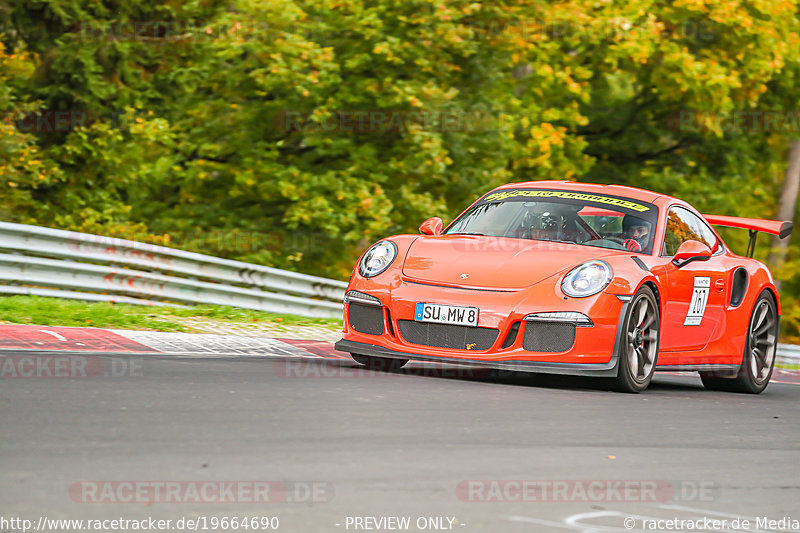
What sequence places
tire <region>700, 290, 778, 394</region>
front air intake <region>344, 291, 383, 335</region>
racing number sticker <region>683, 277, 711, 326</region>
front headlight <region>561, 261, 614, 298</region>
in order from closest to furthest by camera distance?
front headlight <region>561, 261, 614, 298</region> < front air intake <region>344, 291, 383, 335</region> < racing number sticker <region>683, 277, 711, 326</region> < tire <region>700, 290, 778, 394</region>

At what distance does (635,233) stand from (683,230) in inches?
27.8

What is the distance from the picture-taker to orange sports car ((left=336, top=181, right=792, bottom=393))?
25.9ft

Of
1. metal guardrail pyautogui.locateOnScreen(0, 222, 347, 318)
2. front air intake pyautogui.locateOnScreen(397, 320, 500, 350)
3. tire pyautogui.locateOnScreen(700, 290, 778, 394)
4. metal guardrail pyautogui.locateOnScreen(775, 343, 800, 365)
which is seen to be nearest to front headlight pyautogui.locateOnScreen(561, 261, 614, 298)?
front air intake pyautogui.locateOnScreen(397, 320, 500, 350)

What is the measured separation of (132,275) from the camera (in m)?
13.5

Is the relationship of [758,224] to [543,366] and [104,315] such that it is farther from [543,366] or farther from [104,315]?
[104,315]

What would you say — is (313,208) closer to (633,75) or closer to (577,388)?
(633,75)

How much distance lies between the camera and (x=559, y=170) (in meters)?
26.6

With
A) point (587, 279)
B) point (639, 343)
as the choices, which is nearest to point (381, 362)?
→ point (587, 279)

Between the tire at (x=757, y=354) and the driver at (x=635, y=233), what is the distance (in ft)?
5.12

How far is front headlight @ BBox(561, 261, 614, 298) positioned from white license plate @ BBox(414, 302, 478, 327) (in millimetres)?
618

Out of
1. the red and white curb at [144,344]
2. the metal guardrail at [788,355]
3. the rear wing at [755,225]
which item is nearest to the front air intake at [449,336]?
the red and white curb at [144,344]

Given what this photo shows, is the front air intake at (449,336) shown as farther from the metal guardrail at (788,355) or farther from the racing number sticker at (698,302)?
the metal guardrail at (788,355)

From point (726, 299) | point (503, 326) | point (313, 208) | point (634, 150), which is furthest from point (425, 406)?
point (634, 150)

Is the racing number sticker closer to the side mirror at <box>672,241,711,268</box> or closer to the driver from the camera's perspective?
the side mirror at <box>672,241,711,268</box>
